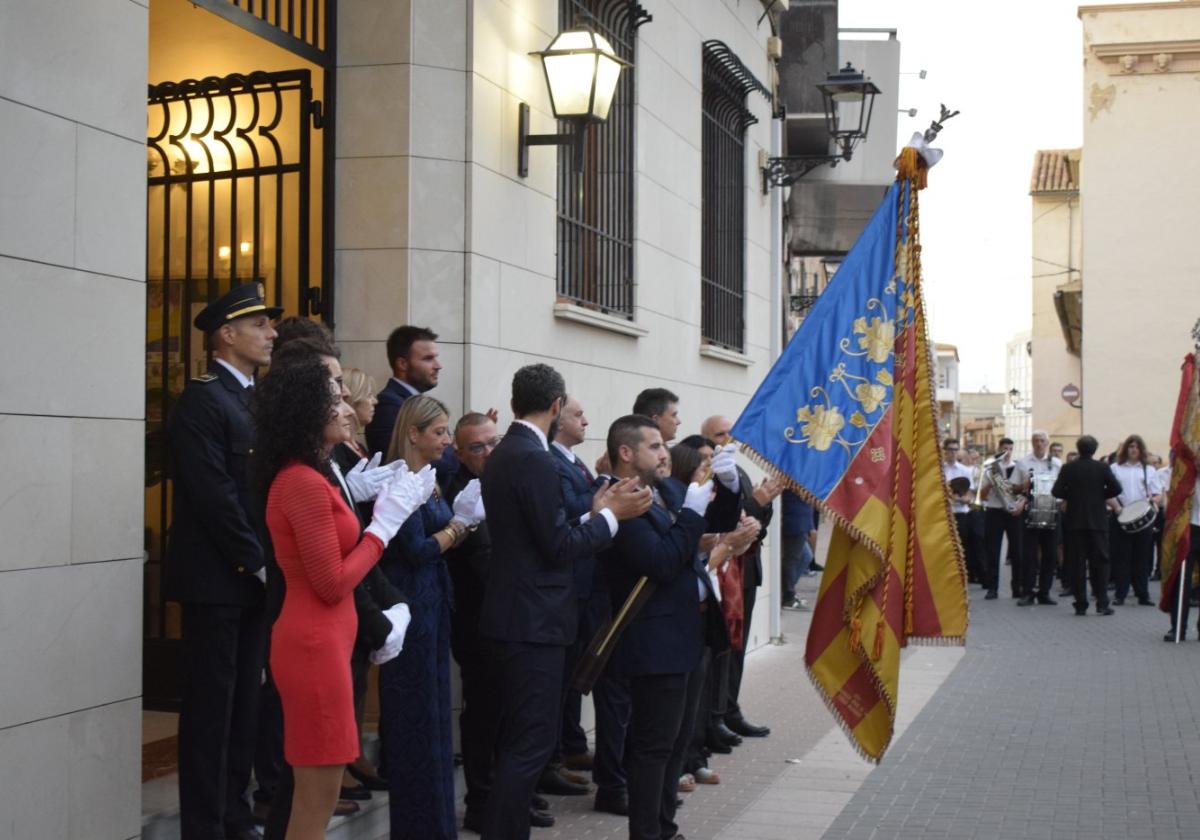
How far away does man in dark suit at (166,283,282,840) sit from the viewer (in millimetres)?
5562

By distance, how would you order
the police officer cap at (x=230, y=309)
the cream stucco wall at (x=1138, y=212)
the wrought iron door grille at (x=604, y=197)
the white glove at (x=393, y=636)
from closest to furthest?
the white glove at (x=393, y=636)
the police officer cap at (x=230, y=309)
the wrought iron door grille at (x=604, y=197)
the cream stucco wall at (x=1138, y=212)

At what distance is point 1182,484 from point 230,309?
1098 cm

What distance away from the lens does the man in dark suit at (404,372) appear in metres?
7.15

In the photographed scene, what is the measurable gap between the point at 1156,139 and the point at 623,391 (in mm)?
29332

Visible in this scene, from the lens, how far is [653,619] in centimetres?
637

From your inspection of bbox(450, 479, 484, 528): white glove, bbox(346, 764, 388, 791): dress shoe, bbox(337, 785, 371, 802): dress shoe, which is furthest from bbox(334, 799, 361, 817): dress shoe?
bbox(450, 479, 484, 528): white glove

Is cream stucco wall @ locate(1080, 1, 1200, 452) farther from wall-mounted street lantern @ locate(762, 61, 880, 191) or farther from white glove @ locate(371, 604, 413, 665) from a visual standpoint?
white glove @ locate(371, 604, 413, 665)

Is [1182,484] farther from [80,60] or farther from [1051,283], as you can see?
[1051,283]

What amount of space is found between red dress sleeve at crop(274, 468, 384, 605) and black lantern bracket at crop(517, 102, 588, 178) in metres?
4.07

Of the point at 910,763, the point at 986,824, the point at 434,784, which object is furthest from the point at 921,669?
the point at 434,784

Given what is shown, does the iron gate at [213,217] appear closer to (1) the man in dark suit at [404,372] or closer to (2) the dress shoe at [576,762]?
(1) the man in dark suit at [404,372]

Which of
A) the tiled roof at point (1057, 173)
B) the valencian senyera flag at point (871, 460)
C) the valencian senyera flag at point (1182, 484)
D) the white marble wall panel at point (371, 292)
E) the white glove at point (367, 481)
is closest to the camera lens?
the white glove at point (367, 481)

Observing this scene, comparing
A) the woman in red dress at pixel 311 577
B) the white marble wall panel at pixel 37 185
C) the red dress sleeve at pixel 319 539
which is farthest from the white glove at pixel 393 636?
the white marble wall panel at pixel 37 185

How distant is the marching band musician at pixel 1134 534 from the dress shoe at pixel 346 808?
14181 mm
